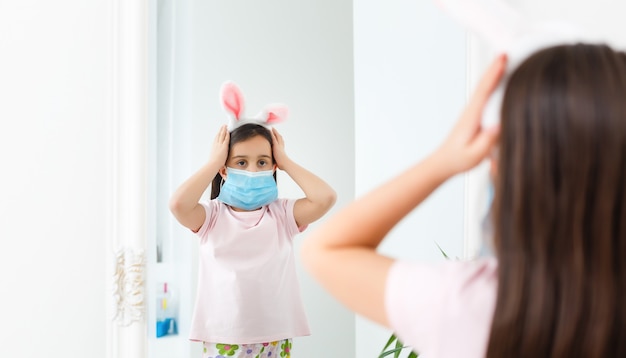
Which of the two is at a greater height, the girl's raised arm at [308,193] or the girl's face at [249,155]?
the girl's face at [249,155]

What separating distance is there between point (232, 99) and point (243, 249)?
316 mm

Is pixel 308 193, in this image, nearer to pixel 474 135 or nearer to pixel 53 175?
pixel 53 175

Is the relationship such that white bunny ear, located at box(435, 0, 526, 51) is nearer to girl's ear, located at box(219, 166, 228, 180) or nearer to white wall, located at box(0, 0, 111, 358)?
girl's ear, located at box(219, 166, 228, 180)

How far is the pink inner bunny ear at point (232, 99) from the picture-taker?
1.28 m

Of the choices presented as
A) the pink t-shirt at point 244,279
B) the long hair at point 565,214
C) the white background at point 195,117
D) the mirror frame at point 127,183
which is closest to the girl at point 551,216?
the long hair at point 565,214

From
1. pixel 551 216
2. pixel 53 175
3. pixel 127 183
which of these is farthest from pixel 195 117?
pixel 551 216

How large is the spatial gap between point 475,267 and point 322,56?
0.91 m

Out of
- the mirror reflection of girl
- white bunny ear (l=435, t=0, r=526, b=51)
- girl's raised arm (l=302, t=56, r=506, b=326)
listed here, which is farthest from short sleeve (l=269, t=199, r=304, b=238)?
white bunny ear (l=435, t=0, r=526, b=51)

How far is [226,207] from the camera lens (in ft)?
4.30

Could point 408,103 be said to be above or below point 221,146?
above

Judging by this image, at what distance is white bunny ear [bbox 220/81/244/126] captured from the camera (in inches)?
50.5

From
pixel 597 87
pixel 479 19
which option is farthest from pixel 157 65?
pixel 597 87

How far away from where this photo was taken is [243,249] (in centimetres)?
128

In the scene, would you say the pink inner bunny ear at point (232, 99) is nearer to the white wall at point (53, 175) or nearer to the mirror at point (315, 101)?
the mirror at point (315, 101)
